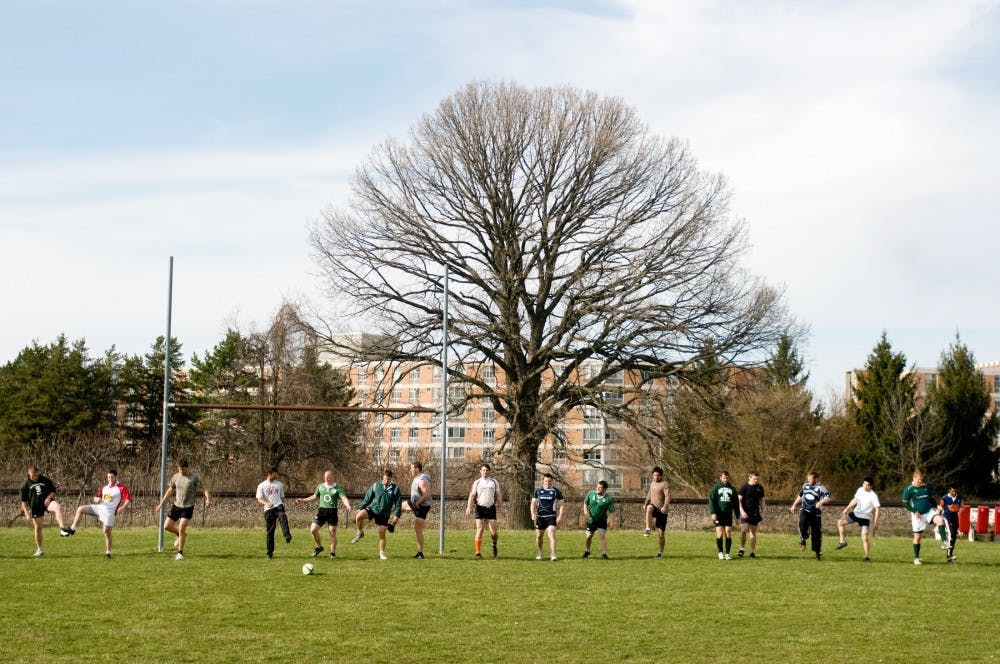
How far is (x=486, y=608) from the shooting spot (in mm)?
14203

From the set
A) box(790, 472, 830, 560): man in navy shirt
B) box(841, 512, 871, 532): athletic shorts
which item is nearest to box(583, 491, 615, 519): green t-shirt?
box(790, 472, 830, 560): man in navy shirt

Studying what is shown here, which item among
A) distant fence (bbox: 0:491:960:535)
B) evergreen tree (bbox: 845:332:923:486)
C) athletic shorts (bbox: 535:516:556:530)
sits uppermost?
evergreen tree (bbox: 845:332:923:486)

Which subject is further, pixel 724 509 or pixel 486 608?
pixel 724 509

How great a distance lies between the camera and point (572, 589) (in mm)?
16531

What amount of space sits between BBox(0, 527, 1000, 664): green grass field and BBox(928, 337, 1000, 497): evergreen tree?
37.7 m

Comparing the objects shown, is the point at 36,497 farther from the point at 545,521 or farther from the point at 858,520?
the point at 858,520

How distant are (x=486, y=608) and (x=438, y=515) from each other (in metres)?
22.3

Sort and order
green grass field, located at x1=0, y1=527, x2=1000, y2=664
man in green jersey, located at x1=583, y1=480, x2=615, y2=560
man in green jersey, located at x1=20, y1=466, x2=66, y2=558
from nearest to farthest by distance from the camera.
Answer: green grass field, located at x1=0, y1=527, x2=1000, y2=664
man in green jersey, located at x1=20, y1=466, x2=66, y2=558
man in green jersey, located at x1=583, y1=480, x2=615, y2=560

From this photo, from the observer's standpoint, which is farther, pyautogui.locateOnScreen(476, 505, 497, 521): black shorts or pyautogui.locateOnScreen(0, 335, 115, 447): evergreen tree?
pyautogui.locateOnScreen(0, 335, 115, 447): evergreen tree

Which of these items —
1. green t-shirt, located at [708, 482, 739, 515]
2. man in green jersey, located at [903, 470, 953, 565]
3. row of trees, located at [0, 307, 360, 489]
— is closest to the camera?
green t-shirt, located at [708, 482, 739, 515]

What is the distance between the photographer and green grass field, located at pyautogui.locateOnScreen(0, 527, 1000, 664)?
11156 mm

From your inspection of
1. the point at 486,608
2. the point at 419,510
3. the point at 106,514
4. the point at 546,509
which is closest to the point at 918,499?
the point at 546,509

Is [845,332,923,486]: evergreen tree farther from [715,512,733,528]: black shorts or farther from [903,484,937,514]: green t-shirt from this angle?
[715,512,733,528]: black shorts

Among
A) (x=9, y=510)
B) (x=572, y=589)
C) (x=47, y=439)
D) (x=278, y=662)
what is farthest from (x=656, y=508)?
(x=47, y=439)
